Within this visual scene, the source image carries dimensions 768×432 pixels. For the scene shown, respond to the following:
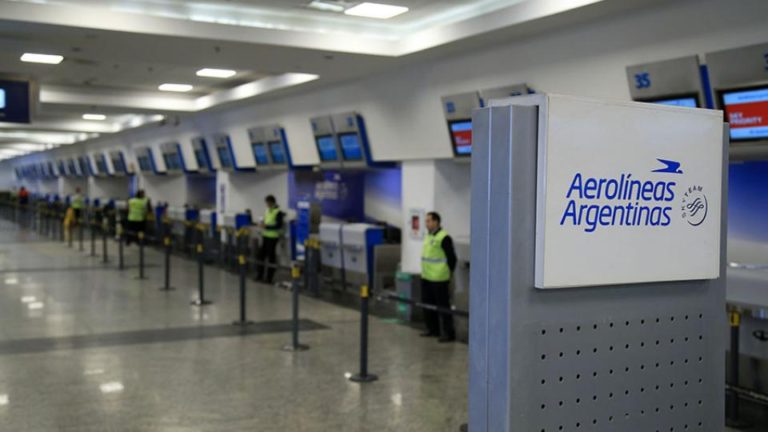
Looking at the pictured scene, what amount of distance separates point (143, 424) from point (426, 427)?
84.3 inches

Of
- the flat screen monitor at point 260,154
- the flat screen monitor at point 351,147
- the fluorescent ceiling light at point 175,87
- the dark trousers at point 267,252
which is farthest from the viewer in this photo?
the flat screen monitor at point 260,154

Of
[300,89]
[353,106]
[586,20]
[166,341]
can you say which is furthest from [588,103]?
[300,89]

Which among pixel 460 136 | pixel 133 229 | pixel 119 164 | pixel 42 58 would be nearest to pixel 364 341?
pixel 460 136

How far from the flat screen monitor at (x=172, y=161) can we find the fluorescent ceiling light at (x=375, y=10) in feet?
43.4

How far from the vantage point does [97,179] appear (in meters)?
33.8

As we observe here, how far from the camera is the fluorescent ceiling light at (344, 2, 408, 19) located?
8.82m

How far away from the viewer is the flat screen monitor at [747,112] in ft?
19.9

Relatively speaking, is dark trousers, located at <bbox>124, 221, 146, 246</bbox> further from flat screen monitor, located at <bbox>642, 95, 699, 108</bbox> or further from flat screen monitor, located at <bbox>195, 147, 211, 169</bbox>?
flat screen monitor, located at <bbox>642, 95, 699, 108</bbox>

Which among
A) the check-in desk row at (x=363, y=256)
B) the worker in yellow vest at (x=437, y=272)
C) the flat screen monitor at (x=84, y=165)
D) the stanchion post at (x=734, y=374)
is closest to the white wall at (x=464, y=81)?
the check-in desk row at (x=363, y=256)

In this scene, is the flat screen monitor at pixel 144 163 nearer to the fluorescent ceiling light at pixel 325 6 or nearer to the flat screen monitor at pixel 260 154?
the flat screen monitor at pixel 260 154

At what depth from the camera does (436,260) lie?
9.44 meters

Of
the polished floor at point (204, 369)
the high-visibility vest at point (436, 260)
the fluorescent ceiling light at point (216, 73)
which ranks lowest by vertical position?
the polished floor at point (204, 369)

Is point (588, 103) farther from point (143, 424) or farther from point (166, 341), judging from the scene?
point (166, 341)

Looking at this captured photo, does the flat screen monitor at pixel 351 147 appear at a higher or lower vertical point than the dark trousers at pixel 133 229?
higher
